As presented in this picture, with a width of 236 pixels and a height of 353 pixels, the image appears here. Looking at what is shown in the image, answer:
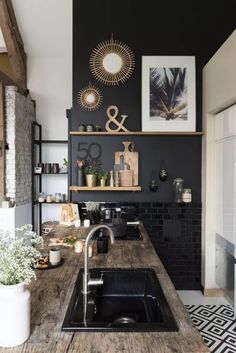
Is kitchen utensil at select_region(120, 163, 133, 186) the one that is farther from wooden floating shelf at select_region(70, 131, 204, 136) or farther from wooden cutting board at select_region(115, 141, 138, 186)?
wooden floating shelf at select_region(70, 131, 204, 136)

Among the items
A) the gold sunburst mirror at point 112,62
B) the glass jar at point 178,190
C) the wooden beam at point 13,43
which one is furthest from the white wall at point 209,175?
the wooden beam at point 13,43

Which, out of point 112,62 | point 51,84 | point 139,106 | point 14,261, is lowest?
point 14,261

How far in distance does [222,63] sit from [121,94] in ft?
4.08

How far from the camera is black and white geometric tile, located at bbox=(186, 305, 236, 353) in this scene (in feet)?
9.05

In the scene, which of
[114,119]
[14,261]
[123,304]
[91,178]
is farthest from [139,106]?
[14,261]

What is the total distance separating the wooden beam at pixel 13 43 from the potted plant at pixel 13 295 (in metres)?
4.78

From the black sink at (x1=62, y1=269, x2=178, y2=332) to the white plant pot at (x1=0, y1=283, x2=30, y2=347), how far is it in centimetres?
18

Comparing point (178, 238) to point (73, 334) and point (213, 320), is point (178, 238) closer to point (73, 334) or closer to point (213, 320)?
point (213, 320)

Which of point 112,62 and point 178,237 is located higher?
point 112,62

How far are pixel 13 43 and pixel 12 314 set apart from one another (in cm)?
506

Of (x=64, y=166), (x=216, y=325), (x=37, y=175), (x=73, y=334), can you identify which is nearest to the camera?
(x=73, y=334)

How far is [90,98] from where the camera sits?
156 inches

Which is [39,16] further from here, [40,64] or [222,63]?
[222,63]

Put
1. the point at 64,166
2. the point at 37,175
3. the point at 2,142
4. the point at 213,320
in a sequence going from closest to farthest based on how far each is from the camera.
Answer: the point at 213,320, the point at 2,142, the point at 64,166, the point at 37,175
